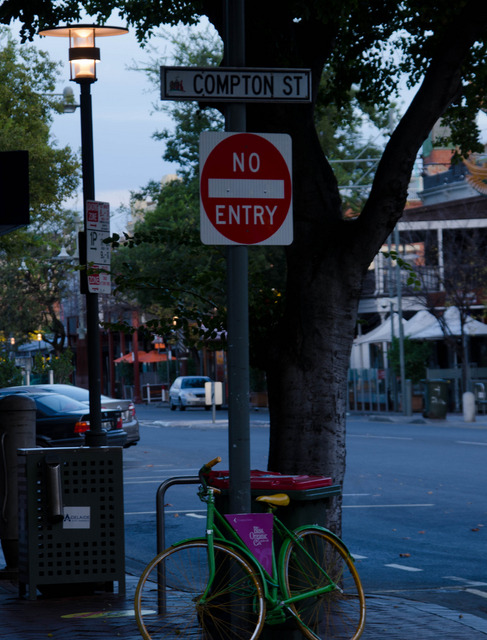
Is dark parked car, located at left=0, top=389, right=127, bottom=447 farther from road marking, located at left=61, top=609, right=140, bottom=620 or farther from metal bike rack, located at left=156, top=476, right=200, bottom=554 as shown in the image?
metal bike rack, located at left=156, top=476, right=200, bottom=554

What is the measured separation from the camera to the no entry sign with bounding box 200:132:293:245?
593 centimetres

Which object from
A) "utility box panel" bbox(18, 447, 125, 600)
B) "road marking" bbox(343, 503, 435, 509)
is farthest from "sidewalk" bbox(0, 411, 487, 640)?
"road marking" bbox(343, 503, 435, 509)

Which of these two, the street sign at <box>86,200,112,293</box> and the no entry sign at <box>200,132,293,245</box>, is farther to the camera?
the street sign at <box>86,200,112,293</box>

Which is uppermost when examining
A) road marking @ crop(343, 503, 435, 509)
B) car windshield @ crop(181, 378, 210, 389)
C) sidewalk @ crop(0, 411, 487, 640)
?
car windshield @ crop(181, 378, 210, 389)

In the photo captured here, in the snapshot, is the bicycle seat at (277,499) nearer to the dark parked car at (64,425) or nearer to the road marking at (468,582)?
the road marking at (468,582)

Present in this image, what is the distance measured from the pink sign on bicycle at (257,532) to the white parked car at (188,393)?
148 feet

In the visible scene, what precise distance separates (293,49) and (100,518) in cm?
379

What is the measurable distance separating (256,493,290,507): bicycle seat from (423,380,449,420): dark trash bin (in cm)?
3039

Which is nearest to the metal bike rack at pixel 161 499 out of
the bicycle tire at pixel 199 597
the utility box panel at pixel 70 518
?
the utility box panel at pixel 70 518

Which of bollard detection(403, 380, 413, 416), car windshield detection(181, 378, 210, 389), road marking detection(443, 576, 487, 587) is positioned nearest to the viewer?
road marking detection(443, 576, 487, 587)

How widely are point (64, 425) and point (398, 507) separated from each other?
8.00 meters

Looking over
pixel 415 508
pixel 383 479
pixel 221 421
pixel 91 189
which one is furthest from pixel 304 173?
pixel 221 421

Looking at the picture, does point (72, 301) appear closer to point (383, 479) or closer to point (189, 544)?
point (383, 479)

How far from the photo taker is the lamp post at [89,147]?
39.1ft
